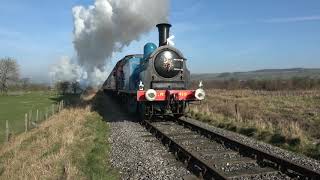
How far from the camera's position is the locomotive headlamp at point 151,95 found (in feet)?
51.6

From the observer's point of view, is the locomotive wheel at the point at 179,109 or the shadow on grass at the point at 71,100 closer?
the locomotive wheel at the point at 179,109

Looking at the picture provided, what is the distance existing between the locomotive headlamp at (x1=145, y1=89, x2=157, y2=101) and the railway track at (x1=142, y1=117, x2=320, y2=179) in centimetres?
308

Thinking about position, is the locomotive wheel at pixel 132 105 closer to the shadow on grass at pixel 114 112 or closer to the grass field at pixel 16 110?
the shadow on grass at pixel 114 112

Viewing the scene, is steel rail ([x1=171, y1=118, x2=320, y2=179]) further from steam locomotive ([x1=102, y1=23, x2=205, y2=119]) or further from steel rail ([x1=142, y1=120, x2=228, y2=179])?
steam locomotive ([x1=102, y1=23, x2=205, y2=119])

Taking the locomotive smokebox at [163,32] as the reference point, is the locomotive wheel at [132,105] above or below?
below

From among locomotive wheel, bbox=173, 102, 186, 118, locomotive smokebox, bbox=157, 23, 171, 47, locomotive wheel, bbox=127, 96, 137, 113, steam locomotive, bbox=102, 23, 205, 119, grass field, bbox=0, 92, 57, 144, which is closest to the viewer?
steam locomotive, bbox=102, 23, 205, 119

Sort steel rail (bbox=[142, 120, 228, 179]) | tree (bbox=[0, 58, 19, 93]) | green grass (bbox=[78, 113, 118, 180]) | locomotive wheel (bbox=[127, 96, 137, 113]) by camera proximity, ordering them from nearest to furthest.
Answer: steel rail (bbox=[142, 120, 228, 179]) < green grass (bbox=[78, 113, 118, 180]) < locomotive wheel (bbox=[127, 96, 137, 113]) < tree (bbox=[0, 58, 19, 93])

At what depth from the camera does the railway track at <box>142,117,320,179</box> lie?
7493mm

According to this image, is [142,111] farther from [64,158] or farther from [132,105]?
[64,158]

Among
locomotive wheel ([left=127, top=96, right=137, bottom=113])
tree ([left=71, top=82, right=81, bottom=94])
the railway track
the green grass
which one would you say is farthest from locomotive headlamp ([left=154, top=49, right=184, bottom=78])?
tree ([left=71, top=82, right=81, bottom=94])

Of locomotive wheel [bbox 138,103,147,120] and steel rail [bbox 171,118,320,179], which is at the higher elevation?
locomotive wheel [bbox 138,103,147,120]

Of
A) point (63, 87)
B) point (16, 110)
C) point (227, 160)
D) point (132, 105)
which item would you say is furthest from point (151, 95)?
point (63, 87)

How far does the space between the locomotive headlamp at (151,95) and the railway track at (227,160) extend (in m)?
3.08

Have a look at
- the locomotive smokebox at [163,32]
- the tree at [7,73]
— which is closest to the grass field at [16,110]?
→ the locomotive smokebox at [163,32]
